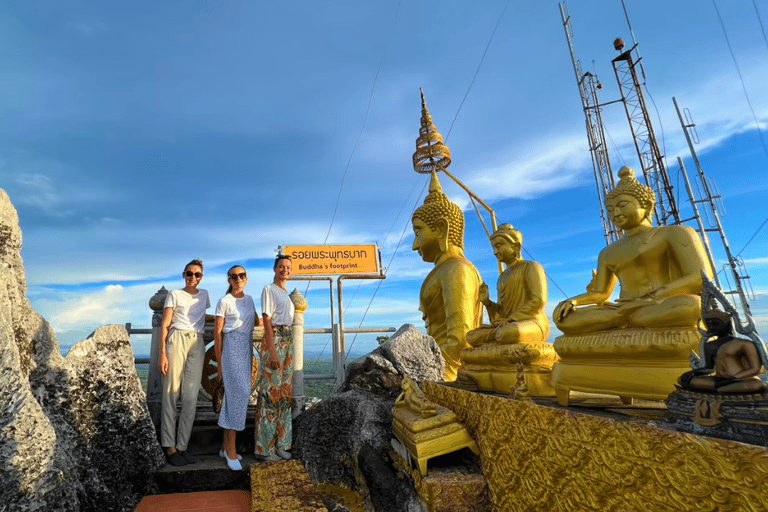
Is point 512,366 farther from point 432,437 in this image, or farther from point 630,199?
point 630,199

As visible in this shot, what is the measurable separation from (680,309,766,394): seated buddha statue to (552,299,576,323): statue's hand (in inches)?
40.4

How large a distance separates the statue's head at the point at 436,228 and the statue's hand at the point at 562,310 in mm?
2685

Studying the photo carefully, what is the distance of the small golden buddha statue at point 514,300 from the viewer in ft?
10.6

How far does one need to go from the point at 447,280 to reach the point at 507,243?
1.15 metres

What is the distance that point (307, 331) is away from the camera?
29.6ft

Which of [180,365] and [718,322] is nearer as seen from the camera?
[718,322]

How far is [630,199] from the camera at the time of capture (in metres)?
2.72

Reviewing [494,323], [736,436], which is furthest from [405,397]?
[736,436]

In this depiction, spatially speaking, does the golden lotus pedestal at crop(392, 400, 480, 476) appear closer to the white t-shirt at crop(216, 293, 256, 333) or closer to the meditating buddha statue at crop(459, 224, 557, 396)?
the meditating buddha statue at crop(459, 224, 557, 396)

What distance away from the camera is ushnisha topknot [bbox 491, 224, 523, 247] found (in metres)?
3.88

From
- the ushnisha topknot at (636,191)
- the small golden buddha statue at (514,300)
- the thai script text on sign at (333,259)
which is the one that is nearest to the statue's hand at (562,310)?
the small golden buddha statue at (514,300)

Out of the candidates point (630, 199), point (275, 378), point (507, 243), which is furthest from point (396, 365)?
point (630, 199)

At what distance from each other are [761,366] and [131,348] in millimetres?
4403

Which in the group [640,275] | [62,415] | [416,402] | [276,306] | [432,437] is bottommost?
[432,437]
